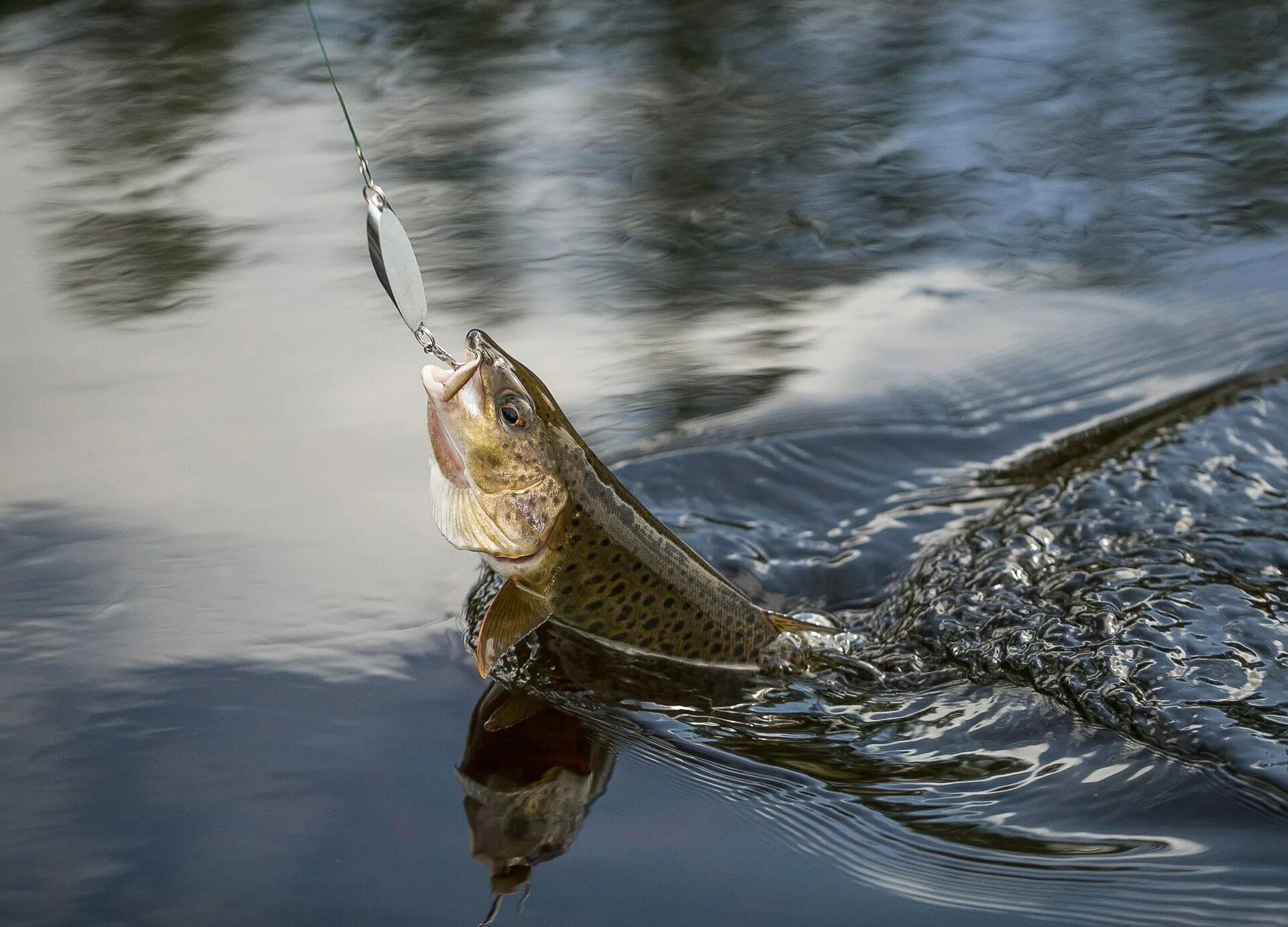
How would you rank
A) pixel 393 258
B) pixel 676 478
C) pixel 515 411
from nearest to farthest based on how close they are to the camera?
pixel 393 258
pixel 515 411
pixel 676 478

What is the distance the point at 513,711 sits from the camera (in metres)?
3.28

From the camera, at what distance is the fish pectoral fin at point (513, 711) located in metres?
3.22

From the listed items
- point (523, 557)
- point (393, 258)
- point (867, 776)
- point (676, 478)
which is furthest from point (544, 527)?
point (676, 478)

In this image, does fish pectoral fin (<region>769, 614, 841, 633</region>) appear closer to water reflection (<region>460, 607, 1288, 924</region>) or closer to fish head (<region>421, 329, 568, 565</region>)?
water reflection (<region>460, 607, 1288, 924</region>)

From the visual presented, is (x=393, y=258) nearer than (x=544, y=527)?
Yes

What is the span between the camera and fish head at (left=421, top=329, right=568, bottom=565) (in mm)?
3025

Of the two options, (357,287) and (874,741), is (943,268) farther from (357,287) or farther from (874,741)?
(874,741)

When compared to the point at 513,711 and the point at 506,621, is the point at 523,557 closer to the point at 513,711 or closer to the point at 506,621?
the point at 506,621

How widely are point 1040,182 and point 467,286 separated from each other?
2780 millimetres

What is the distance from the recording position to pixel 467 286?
18.4 ft

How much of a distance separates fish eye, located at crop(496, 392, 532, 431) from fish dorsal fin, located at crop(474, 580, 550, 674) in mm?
352

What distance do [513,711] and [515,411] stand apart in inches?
27.9

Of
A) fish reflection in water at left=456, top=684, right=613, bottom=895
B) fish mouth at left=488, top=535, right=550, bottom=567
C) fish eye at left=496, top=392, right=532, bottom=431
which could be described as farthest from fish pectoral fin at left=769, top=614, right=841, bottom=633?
fish eye at left=496, top=392, right=532, bottom=431

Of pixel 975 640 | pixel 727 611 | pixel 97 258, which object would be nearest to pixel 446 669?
pixel 727 611
